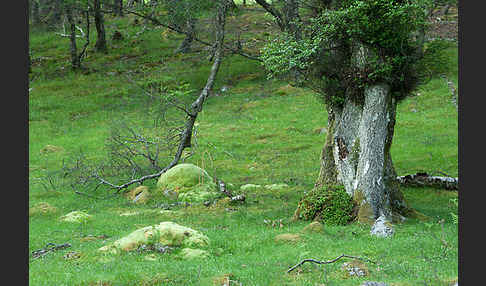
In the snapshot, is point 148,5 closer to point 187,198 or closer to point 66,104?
point 187,198

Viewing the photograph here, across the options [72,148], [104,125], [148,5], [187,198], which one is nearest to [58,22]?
[104,125]

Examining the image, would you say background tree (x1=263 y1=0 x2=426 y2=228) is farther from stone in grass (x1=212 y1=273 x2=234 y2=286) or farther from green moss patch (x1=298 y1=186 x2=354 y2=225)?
stone in grass (x1=212 y1=273 x2=234 y2=286)

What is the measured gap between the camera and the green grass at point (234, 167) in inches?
439

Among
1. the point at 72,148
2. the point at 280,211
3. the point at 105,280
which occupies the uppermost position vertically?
the point at 105,280

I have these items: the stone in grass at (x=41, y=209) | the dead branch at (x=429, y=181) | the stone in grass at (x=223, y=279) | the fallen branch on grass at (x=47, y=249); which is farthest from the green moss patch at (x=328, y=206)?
the stone in grass at (x=41, y=209)

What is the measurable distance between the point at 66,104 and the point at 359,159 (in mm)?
31948

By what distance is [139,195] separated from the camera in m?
22.2

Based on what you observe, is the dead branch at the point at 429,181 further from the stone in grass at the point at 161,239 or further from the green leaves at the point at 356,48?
the stone in grass at the point at 161,239

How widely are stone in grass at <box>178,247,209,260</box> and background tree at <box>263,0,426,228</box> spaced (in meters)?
5.27

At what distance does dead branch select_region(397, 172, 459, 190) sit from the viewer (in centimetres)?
2127

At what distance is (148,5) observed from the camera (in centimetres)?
2700

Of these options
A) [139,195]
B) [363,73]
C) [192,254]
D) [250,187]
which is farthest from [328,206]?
[139,195]

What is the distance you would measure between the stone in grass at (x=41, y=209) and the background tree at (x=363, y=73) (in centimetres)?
996

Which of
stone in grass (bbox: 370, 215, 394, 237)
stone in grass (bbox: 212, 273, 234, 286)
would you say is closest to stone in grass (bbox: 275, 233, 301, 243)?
stone in grass (bbox: 370, 215, 394, 237)
